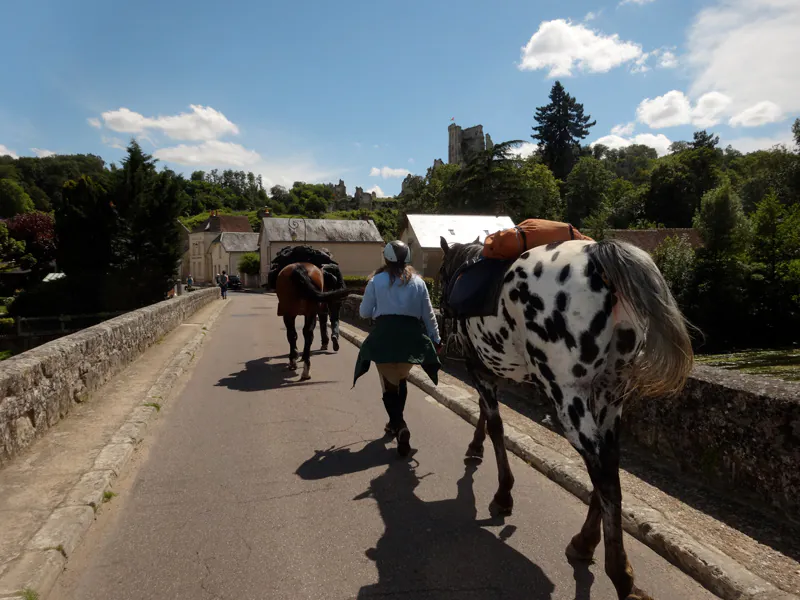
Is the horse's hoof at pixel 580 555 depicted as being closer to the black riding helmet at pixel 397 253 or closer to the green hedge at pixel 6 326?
the black riding helmet at pixel 397 253

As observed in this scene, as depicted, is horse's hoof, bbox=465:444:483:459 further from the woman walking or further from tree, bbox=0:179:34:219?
tree, bbox=0:179:34:219

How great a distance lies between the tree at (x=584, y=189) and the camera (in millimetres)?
76938

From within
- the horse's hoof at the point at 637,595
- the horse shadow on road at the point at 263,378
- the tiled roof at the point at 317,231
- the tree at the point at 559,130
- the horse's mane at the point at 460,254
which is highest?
the tree at the point at 559,130

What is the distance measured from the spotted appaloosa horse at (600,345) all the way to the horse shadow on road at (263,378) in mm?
6072

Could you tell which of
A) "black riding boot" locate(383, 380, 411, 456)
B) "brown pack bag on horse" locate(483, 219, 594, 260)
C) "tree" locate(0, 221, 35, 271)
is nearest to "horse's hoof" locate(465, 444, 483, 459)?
"black riding boot" locate(383, 380, 411, 456)

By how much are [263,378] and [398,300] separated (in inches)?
196

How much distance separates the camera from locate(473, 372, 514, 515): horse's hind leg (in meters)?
4.10

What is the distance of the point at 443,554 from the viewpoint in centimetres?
350

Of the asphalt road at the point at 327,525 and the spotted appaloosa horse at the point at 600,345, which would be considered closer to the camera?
the spotted appaloosa horse at the point at 600,345

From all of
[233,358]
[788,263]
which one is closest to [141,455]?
[233,358]

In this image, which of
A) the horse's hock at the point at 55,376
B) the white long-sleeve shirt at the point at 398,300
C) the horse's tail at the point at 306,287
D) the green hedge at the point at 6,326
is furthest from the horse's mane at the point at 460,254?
the green hedge at the point at 6,326

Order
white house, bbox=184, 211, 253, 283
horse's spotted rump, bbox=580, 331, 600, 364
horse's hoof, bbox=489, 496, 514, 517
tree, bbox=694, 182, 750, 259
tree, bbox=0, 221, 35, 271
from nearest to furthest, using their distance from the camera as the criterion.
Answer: horse's spotted rump, bbox=580, 331, 600, 364, horse's hoof, bbox=489, 496, 514, 517, tree, bbox=694, 182, 750, 259, tree, bbox=0, 221, 35, 271, white house, bbox=184, 211, 253, 283

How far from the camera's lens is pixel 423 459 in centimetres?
535

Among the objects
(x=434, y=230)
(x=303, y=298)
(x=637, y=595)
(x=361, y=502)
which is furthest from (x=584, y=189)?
(x=637, y=595)
